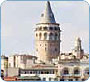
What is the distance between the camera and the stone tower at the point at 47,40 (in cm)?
1492

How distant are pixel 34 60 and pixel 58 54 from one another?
62 cm

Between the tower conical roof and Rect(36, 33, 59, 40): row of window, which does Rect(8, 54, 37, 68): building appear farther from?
the tower conical roof

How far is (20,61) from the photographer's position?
15.3 m

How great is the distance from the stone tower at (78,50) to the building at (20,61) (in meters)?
1.05

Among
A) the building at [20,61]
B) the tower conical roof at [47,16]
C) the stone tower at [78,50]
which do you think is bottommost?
the building at [20,61]

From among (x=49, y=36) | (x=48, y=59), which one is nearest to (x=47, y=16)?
(x=49, y=36)

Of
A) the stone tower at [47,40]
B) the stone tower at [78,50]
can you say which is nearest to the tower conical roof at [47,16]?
the stone tower at [47,40]

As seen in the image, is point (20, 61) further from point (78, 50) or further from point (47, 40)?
→ point (78, 50)

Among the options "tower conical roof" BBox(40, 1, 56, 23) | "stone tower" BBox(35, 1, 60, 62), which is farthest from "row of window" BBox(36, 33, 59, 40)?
"tower conical roof" BBox(40, 1, 56, 23)

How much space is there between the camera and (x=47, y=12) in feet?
48.9

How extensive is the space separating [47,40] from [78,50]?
1277 mm

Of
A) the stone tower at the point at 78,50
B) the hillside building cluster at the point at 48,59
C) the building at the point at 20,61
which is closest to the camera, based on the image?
the stone tower at the point at 78,50

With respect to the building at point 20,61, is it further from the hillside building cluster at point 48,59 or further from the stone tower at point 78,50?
the stone tower at point 78,50

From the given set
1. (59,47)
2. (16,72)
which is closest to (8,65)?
(16,72)
